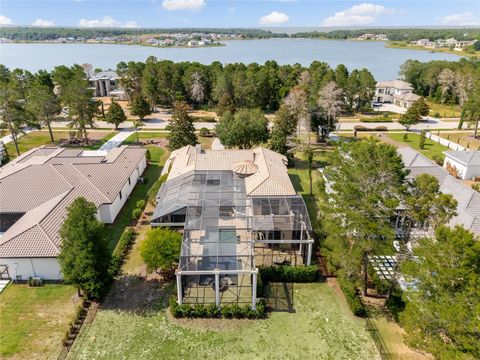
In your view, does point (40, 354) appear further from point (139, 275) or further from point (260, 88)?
point (260, 88)

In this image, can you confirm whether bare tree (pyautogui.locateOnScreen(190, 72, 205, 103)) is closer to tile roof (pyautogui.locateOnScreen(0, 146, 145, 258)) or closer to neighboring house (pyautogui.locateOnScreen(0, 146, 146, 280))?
neighboring house (pyautogui.locateOnScreen(0, 146, 146, 280))

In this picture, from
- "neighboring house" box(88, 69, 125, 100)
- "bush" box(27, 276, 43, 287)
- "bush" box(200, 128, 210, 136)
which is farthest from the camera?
"neighboring house" box(88, 69, 125, 100)

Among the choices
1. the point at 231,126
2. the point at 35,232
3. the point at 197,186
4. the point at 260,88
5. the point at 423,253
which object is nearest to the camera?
the point at 423,253

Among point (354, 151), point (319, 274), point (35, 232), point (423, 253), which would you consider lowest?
point (319, 274)

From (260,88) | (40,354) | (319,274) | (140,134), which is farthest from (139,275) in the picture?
(260,88)

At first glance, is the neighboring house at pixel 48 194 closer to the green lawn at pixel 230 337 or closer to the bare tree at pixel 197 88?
the green lawn at pixel 230 337

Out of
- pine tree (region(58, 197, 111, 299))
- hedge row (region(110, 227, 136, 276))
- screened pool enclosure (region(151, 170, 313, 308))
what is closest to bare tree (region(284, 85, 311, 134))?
screened pool enclosure (region(151, 170, 313, 308))
